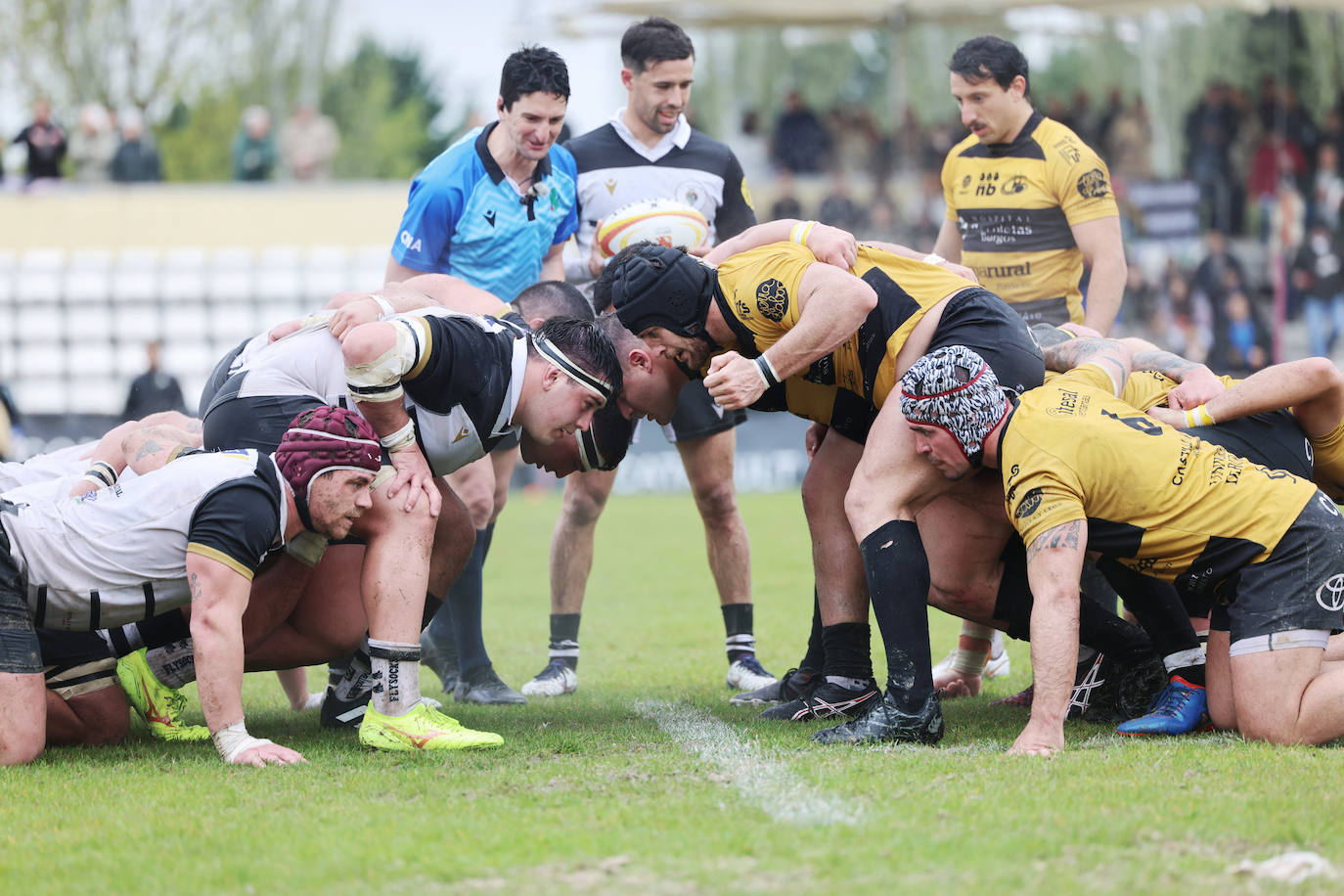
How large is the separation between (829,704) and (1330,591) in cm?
197

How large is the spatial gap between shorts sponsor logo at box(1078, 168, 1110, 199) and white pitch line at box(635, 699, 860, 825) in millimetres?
3418

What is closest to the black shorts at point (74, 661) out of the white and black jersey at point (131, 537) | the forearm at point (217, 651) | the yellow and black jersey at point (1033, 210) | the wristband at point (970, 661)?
the white and black jersey at point (131, 537)

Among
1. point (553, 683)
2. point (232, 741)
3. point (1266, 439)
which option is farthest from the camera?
point (553, 683)

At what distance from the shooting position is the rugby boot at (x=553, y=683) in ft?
22.5

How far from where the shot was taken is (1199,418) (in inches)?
218

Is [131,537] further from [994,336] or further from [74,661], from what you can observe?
[994,336]

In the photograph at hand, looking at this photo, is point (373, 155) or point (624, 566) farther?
point (373, 155)

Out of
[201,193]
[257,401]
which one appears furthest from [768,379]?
[201,193]

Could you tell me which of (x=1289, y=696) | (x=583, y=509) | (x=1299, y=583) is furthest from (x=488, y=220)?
(x=1289, y=696)

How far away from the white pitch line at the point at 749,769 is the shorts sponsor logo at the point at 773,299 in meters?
1.63

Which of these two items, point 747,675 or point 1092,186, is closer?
point 747,675

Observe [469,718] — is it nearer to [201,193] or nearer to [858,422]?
[858,422]

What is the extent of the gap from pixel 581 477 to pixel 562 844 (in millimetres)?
3894

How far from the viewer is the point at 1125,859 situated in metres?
3.54
